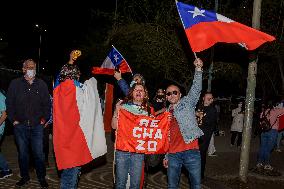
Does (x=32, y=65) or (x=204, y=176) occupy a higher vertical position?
(x=32, y=65)

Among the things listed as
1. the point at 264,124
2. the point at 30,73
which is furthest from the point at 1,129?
the point at 264,124

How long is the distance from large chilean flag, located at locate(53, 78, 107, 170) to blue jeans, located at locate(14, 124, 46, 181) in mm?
1523

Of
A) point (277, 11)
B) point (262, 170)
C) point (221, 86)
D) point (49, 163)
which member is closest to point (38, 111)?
point (49, 163)

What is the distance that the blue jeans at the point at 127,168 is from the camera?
6289 mm

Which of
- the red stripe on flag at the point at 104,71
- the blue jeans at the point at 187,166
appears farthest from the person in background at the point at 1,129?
the red stripe on flag at the point at 104,71

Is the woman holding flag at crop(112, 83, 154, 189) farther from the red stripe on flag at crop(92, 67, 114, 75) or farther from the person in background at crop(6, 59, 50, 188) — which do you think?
the red stripe on flag at crop(92, 67, 114, 75)

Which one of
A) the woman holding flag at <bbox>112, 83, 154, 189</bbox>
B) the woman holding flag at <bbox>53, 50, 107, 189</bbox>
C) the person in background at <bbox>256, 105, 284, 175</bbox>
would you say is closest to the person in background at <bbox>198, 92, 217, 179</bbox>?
the person in background at <bbox>256, 105, 284, 175</bbox>

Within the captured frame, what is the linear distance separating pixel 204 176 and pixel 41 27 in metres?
53.3

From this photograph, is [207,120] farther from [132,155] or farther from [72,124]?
[72,124]

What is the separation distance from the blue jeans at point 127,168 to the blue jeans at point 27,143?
2120mm

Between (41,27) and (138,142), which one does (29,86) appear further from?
(41,27)

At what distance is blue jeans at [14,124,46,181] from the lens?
314 inches

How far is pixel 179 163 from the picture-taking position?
22.2ft

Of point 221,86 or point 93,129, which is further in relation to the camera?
point 221,86
